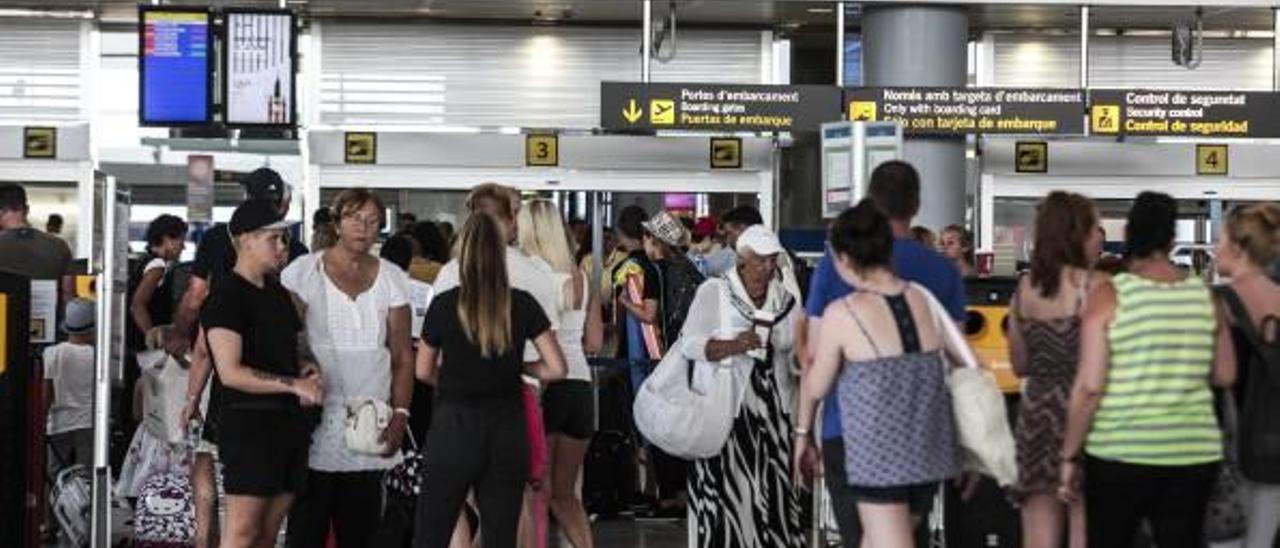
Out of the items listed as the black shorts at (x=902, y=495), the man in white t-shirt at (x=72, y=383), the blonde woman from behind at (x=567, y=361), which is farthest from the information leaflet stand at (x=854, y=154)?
the man in white t-shirt at (x=72, y=383)

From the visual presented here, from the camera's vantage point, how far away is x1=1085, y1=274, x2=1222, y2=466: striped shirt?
7.81 meters

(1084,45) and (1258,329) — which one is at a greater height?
(1084,45)

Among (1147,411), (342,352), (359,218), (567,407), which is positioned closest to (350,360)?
(342,352)

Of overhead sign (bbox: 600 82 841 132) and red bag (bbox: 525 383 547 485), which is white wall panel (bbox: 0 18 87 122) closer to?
overhead sign (bbox: 600 82 841 132)

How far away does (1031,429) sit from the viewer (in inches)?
338

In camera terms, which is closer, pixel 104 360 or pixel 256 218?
pixel 256 218

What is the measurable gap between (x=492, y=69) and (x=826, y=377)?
37.2 ft

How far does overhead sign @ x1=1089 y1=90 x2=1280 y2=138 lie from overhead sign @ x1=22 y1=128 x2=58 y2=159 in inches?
305

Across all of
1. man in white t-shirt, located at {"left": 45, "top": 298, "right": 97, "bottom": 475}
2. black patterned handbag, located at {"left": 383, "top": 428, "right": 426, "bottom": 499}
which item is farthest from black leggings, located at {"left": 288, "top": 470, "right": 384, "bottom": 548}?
man in white t-shirt, located at {"left": 45, "top": 298, "right": 97, "bottom": 475}

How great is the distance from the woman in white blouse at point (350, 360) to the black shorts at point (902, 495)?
2.07 m

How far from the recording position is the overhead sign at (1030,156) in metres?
18.7

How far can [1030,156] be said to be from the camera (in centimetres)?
1877

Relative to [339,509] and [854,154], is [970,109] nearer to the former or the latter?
[854,154]

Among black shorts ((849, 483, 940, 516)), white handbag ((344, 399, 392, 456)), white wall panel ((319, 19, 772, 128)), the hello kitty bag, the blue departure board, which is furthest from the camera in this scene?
white wall panel ((319, 19, 772, 128))
